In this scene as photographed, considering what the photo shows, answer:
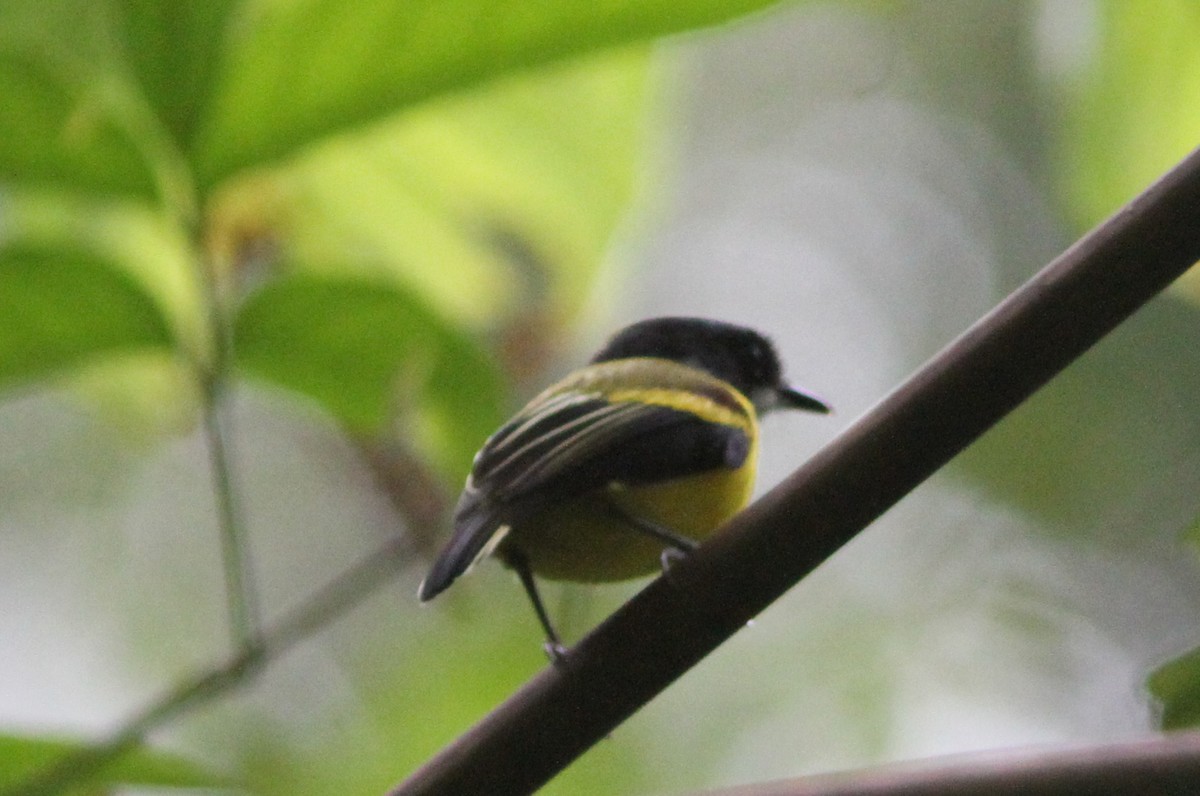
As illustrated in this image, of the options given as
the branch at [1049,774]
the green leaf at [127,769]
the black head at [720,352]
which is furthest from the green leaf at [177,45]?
the black head at [720,352]

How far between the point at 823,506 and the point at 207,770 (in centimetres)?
73

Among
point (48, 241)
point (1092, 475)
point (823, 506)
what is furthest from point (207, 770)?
point (1092, 475)

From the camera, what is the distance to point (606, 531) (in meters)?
1.85

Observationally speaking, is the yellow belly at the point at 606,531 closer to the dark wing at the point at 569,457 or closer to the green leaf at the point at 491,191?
the dark wing at the point at 569,457

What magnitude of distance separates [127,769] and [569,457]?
0.60 m

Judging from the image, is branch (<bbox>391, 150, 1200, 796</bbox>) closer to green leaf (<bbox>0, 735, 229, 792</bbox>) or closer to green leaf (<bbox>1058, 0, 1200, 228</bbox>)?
green leaf (<bbox>0, 735, 229, 792</bbox>)

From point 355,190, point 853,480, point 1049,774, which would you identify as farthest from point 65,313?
point 1049,774

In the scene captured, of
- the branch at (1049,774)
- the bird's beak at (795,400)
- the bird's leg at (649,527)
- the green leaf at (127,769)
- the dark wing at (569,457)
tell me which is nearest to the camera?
the branch at (1049,774)

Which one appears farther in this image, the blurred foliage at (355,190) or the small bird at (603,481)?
the small bird at (603,481)

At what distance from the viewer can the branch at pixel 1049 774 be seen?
96 cm

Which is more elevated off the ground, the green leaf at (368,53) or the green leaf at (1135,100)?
the green leaf at (368,53)

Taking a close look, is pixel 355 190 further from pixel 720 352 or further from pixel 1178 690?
pixel 1178 690

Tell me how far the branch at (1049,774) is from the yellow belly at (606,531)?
780mm

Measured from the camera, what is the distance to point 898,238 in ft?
28.3
